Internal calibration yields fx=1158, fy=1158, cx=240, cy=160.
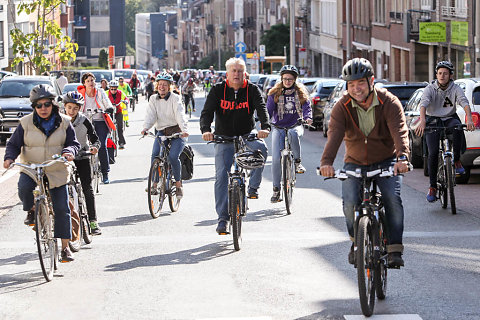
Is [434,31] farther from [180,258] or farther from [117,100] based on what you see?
[180,258]

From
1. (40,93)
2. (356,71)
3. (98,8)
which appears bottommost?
(40,93)

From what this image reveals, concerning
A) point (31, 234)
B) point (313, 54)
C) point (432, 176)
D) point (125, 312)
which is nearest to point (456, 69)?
point (432, 176)

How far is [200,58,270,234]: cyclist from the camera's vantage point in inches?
456

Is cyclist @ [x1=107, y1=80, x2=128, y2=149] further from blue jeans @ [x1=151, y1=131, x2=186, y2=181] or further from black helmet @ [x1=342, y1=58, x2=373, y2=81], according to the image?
black helmet @ [x1=342, y1=58, x2=373, y2=81]

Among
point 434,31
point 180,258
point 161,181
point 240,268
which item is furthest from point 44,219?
point 434,31

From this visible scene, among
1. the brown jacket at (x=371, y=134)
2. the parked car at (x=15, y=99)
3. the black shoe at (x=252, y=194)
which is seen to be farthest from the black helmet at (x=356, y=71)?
the parked car at (x=15, y=99)

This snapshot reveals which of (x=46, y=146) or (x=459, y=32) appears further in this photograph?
(x=459, y=32)

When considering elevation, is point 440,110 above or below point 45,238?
above

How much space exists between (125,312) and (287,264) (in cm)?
231

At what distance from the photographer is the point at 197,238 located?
12078 millimetres

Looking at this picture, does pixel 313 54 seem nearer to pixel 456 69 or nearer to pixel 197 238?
pixel 456 69

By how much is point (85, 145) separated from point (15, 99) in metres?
19.6

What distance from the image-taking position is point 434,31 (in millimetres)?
40656

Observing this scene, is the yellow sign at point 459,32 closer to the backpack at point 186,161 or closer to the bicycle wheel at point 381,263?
the backpack at point 186,161
